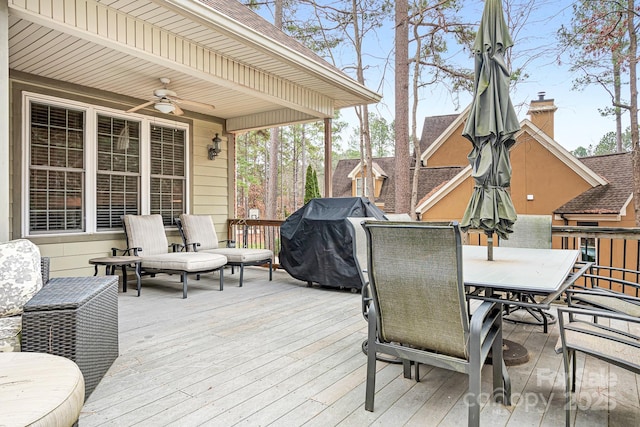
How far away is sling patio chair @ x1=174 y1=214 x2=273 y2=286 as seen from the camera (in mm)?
5566

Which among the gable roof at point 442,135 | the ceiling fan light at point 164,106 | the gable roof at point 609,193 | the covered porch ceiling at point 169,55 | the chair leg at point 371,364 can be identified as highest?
the gable roof at point 442,135

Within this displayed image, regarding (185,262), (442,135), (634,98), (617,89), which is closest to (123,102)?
(185,262)

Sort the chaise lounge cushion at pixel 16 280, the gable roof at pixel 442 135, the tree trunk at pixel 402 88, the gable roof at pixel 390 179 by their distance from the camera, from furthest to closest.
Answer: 1. the gable roof at pixel 390 179
2. the gable roof at pixel 442 135
3. the tree trunk at pixel 402 88
4. the chaise lounge cushion at pixel 16 280

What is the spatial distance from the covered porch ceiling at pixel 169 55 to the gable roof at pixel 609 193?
27.8 feet

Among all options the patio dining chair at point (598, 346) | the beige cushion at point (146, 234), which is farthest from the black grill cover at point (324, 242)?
the patio dining chair at point (598, 346)

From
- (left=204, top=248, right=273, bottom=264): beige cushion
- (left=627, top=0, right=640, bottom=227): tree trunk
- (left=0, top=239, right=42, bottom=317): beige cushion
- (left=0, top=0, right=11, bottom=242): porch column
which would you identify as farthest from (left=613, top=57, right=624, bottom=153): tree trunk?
(left=0, top=239, right=42, bottom=317): beige cushion

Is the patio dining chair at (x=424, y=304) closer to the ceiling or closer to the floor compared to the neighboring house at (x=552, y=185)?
closer to the floor

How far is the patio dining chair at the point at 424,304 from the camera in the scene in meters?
1.71

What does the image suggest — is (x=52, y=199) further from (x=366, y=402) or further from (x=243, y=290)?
(x=366, y=402)

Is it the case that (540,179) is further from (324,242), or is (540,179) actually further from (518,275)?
(518,275)

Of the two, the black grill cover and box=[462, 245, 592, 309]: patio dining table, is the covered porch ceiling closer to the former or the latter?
the black grill cover

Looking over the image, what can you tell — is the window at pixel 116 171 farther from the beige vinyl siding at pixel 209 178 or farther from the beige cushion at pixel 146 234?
the beige vinyl siding at pixel 209 178

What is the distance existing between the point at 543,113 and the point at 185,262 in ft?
41.0

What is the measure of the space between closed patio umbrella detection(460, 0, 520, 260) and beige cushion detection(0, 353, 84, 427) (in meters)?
2.35
